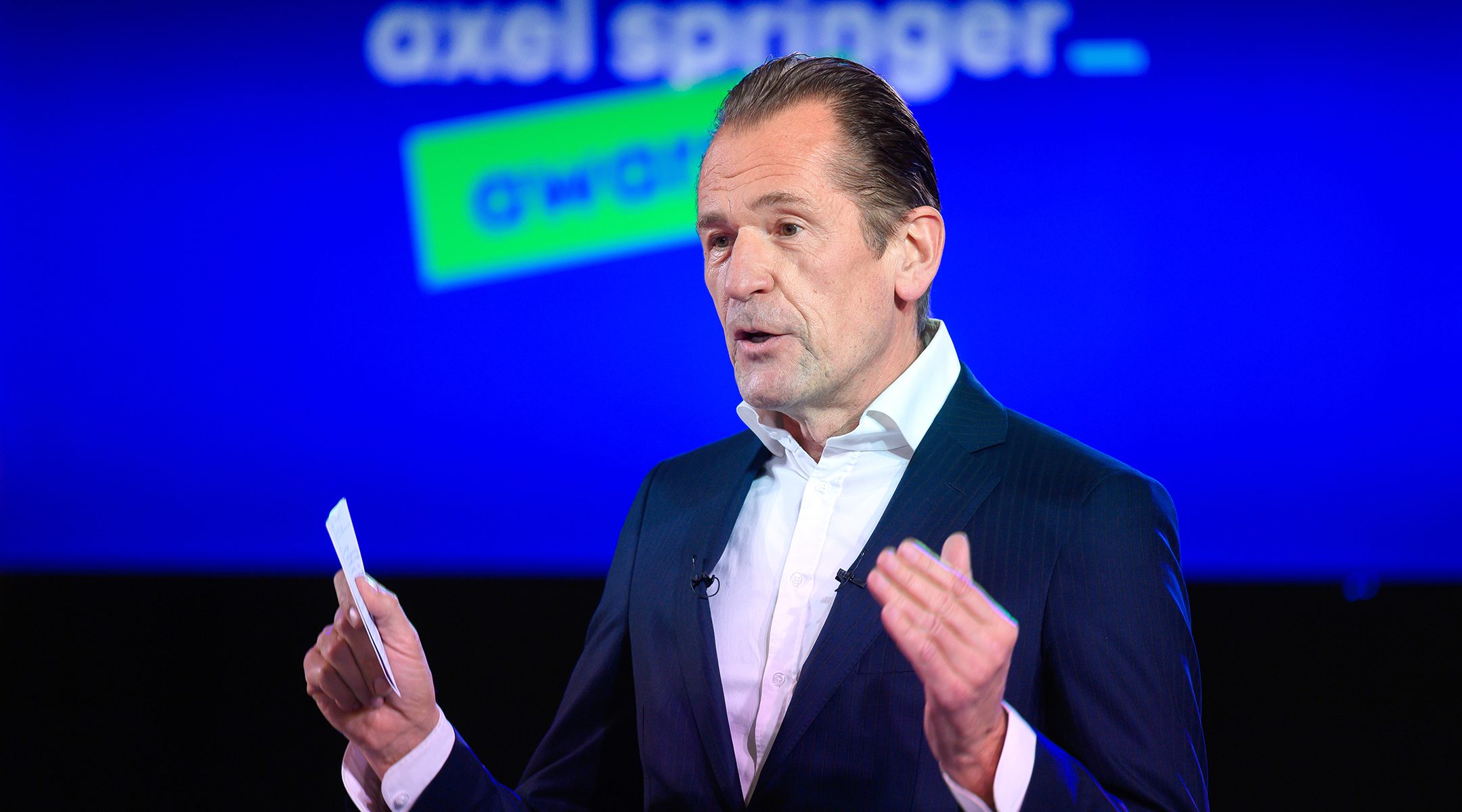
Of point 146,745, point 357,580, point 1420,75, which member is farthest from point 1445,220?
point 146,745

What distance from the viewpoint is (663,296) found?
358 cm

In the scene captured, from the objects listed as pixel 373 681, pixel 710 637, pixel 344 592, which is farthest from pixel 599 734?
pixel 344 592

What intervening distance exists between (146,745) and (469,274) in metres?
1.79

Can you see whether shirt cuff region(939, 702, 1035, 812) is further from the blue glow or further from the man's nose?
the blue glow

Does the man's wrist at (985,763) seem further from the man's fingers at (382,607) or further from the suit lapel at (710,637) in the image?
the man's fingers at (382,607)

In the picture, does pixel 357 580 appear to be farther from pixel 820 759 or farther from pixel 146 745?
pixel 146 745

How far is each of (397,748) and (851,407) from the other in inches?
32.9

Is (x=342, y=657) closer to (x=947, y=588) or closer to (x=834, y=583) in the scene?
(x=834, y=583)

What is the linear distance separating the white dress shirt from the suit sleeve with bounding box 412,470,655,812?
0.68 feet

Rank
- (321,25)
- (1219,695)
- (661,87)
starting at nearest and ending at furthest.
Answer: (1219,695) < (661,87) < (321,25)

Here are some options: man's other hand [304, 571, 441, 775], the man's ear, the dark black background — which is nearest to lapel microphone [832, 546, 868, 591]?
the man's ear

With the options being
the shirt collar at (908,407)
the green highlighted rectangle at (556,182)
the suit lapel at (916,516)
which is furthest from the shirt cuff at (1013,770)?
the green highlighted rectangle at (556,182)

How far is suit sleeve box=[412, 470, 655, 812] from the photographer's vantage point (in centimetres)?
189

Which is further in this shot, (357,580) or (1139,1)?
(1139,1)
